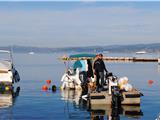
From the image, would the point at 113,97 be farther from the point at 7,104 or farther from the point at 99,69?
the point at 7,104

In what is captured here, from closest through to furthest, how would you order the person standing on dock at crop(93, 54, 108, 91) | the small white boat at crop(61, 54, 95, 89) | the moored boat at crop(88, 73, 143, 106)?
the moored boat at crop(88, 73, 143, 106) < the person standing on dock at crop(93, 54, 108, 91) < the small white boat at crop(61, 54, 95, 89)

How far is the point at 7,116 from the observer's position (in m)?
22.6

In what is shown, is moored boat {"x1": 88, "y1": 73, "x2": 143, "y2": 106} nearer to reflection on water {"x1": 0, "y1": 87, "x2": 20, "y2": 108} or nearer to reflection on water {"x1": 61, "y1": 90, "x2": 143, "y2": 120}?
reflection on water {"x1": 61, "y1": 90, "x2": 143, "y2": 120}

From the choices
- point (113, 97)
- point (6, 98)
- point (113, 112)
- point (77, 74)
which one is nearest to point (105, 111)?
point (113, 112)

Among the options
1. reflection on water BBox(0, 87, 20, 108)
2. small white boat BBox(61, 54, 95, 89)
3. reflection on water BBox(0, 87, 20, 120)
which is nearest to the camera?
reflection on water BBox(0, 87, 20, 120)

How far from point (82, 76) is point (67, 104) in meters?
8.48

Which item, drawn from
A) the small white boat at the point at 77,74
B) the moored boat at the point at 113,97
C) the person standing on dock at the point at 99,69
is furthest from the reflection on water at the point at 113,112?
the small white boat at the point at 77,74

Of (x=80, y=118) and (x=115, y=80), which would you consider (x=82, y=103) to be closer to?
(x=115, y=80)

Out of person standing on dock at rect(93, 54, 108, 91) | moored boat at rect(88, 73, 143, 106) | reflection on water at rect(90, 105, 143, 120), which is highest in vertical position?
person standing on dock at rect(93, 54, 108, 91)

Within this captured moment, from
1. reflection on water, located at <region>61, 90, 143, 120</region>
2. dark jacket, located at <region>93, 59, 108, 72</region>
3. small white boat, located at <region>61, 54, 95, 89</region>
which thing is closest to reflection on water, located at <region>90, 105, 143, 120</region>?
reflection on water, located at <region>61, 90, 143, 120</region>

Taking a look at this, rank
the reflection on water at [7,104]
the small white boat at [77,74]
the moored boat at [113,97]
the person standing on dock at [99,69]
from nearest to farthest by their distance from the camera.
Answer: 1. the reflection on water at [7,104]
2. the moored boat at [113,97]
3. the person standing on dock at [99,69]
4. the small white boat at [77,74]

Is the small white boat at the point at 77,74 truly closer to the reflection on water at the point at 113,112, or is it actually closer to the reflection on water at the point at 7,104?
the reflection on water at the point at 7,104

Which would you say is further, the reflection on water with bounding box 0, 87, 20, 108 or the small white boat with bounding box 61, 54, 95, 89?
the small white boat with bounding box 61, 54, 95, 89

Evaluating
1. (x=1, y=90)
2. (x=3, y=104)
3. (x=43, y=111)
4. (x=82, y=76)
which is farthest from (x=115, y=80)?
(x=1, y=90)
